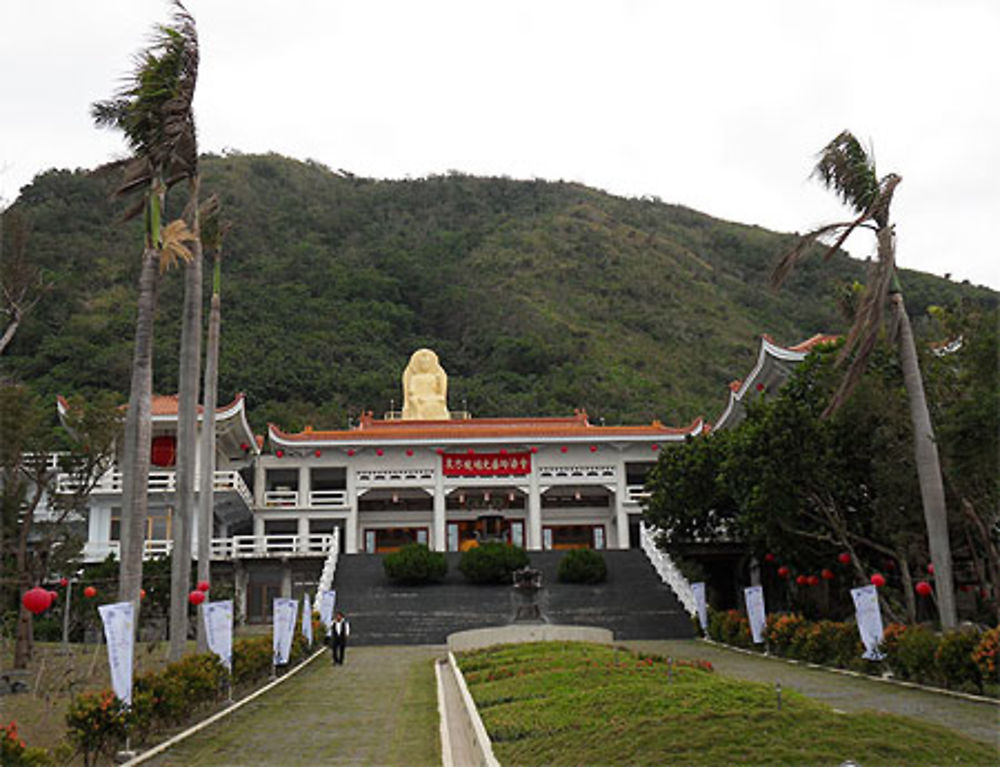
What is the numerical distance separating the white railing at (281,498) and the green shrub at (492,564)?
9.35 metres

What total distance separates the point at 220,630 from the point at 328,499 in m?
23.2

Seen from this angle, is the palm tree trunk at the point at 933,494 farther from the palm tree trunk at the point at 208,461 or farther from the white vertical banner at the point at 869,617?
the palm tree trunk at the point at 208,461

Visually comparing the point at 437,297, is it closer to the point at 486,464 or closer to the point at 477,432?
the point at 477,432

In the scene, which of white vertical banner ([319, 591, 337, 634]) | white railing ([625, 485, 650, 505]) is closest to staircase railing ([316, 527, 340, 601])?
white vertical banner ([319, 591, 337, 634])

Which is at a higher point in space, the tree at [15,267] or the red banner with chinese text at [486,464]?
the tree at [15,267]

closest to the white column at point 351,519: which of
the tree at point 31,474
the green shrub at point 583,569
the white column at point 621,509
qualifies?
the green shrub at point 583,569

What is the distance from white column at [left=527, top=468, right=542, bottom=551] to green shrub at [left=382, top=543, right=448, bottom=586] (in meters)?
6.90

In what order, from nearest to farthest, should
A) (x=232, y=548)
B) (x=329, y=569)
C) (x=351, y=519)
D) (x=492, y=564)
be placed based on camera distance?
(x=492, y=564) → (x=329, y=569) → (x=232, y=548) → (x=351, y=519)

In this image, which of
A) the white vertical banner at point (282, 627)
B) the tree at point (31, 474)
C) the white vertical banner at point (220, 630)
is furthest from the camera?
the tree at point (31, 474)

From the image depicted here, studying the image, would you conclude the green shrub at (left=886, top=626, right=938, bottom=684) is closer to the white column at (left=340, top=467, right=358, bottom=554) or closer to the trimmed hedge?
the trimmed hedge

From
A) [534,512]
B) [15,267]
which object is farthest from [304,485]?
[15,267]

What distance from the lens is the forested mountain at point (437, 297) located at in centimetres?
5859

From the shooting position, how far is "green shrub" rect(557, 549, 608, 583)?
29.0 m

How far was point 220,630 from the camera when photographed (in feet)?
42.4
